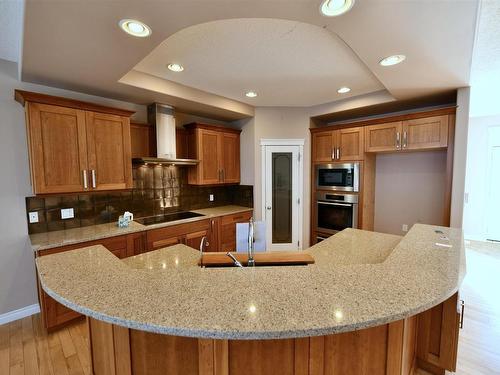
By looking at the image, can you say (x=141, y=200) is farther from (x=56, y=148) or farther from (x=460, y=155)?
(x=460, y=155)

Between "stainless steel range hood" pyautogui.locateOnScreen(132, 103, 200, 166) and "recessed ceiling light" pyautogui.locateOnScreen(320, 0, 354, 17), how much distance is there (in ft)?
7.83

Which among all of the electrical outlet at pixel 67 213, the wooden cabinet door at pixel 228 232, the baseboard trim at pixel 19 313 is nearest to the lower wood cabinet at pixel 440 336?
the wooden cabinet door at pixel 228 232

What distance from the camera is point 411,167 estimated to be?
3506mm

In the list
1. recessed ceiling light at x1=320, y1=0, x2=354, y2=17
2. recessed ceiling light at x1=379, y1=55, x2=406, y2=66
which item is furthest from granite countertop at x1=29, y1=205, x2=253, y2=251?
recessed ceiling light at x1=379, y1=55, x2=406, y2=66

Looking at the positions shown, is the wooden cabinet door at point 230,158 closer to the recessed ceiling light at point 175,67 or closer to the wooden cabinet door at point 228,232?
the wooden cabinet door at point 228,232

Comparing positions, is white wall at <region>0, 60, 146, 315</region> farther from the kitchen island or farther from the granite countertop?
the kitchen island

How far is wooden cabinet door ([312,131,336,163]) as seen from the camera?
3.77m

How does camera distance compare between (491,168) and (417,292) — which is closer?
(417,292)

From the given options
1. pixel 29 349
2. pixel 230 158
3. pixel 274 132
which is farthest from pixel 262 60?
pixel 29 349

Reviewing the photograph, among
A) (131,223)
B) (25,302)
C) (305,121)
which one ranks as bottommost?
(25,302)

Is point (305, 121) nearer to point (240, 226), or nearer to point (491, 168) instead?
point (240, 226)

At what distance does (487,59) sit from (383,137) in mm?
1238

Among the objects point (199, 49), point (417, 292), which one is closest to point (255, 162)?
point (199, 49)

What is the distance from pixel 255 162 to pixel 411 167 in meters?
2.42
